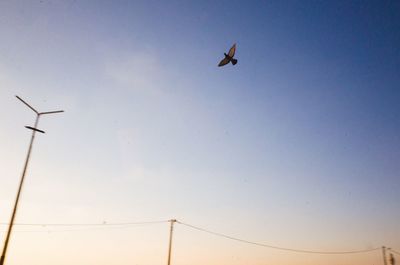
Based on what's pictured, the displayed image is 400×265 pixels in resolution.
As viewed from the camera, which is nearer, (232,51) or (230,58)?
(232,51)

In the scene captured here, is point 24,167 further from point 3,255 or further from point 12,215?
point 3,255

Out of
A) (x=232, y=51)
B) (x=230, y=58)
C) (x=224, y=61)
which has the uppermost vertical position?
(x=232, y=51)

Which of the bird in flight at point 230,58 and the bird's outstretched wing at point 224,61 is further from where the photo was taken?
the bird in flight at point 230,58

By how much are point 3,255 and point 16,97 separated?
7.49 m

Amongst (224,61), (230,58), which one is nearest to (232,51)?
(230,58)

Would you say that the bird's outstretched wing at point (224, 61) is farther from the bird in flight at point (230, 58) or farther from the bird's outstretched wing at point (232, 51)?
the bird's outstretched wing at point (232, 51)

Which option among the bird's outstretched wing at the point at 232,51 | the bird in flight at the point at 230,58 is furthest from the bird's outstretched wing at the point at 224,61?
A: the bird's outstretched wing at the point at 232,51

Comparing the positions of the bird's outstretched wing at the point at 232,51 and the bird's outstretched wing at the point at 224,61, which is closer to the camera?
the bird's outstretched wing at the point at 224,61

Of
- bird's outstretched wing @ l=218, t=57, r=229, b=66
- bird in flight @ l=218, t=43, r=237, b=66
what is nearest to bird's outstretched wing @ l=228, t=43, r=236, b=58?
bird in flight @ l=218, t=43, r=237, b=66

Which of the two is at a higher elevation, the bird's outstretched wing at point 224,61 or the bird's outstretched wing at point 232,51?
the bird's outstretched wing at point 232,51

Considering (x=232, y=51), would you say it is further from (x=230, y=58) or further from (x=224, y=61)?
(x=224, y=61)

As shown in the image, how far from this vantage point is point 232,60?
62.7ft

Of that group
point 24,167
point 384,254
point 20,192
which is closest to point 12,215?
point 20,192

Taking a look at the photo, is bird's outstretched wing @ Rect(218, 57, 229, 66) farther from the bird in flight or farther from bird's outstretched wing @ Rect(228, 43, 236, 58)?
bird's outstretched wing @ Rect(228, 43, 236, 58)
